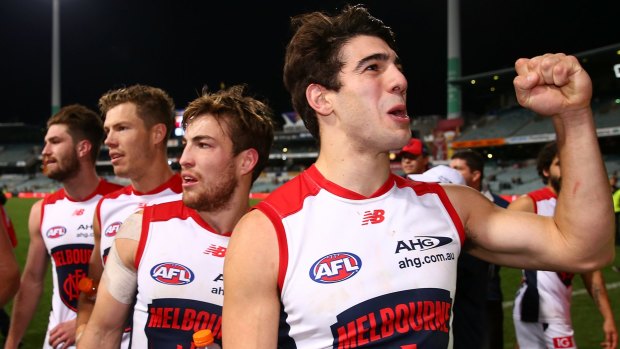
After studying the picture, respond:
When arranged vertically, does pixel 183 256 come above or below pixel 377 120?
below

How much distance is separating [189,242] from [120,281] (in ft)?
1.17

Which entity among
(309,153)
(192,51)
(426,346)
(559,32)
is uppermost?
(192,51)

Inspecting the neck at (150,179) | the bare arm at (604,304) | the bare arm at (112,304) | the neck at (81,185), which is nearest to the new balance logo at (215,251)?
the bare arm at (112,304)

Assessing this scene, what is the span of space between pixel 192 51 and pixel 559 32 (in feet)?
134

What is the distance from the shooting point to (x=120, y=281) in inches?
99.5

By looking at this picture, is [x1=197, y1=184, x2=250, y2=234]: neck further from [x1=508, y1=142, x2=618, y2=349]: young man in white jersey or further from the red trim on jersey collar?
[x1=508, y1=142, x2=618, y2=349]: young man in white jersey

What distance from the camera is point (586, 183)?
71.0 inches

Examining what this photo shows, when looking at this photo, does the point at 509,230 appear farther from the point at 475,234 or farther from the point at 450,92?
the point at 450,92

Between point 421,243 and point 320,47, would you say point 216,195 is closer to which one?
point 320,47

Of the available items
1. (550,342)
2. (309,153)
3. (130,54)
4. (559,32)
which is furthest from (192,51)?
(550,342)

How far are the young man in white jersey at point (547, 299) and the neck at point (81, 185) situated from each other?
11.0ft

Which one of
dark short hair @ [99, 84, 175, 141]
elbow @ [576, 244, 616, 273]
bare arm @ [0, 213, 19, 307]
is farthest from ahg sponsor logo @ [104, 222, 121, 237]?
elbow @ [576, 244, 616, 273]

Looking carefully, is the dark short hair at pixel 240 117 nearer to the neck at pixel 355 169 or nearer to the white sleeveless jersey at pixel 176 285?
the white sleeveless jersey at pixel 176 285

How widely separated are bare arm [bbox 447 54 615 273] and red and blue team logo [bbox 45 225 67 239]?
3.16 m
